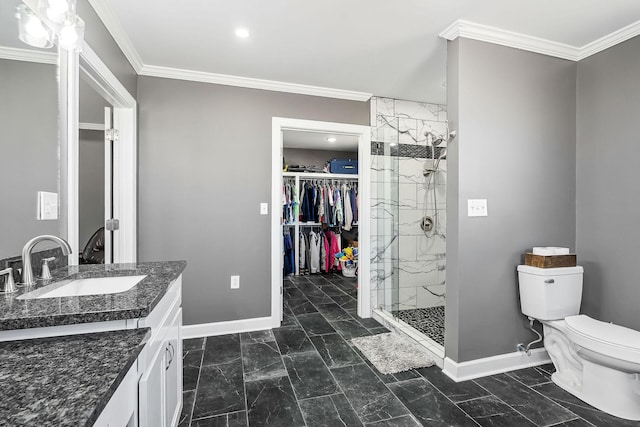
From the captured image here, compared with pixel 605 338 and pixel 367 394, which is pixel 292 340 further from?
pixel 605 338

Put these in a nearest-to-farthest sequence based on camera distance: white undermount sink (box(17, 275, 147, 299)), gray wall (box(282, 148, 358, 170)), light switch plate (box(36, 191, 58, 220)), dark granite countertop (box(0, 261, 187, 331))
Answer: dark granite countertop (box(0, 261, 187, 331))
white undermount sink (box(17, 275, 147, 299))
light switch plate (box(36, 191, 58, 220))
gray wall (box(282, 148, 358, 170))

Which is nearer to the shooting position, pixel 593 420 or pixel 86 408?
pixel 86 408

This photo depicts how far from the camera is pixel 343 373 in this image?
81.4 inches

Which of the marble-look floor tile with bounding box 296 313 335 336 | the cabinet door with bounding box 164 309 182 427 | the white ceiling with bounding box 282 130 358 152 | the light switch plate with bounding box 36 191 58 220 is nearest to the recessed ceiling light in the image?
the light switch plate with bounding box 36 191 58 220

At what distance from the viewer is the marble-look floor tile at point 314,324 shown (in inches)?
109

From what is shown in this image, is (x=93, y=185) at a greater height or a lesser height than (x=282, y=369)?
greater

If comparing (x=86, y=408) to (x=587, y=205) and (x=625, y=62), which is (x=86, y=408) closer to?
(x=587, y=205)

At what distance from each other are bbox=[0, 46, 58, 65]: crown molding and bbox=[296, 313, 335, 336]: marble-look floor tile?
2.56 metres

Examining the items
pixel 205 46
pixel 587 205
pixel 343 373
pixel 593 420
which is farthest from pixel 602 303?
pixel 205 46

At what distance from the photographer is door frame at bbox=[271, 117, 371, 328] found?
113 inches

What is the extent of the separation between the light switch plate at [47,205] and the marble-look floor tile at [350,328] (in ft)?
7.39

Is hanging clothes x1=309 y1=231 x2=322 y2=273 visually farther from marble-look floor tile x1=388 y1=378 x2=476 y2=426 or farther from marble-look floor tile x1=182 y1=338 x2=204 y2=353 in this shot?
marble-look floor tile x1=388 y1=378 x2=476 y2=426

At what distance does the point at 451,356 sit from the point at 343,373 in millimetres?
772

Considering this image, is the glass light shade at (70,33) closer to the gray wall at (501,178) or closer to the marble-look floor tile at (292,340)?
the gray wall at (501,178)
